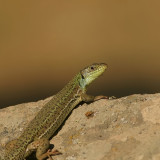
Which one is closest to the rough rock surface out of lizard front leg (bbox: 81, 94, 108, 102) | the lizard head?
lizard front leg (bbox: 81, 94, 108, 102)

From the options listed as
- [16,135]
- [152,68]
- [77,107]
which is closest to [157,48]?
[152,68]

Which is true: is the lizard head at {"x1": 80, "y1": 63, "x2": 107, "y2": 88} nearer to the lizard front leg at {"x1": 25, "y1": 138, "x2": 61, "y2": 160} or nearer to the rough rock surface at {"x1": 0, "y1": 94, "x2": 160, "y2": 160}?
the rough rock surface at {"x1": 0, "y1": 94, "x2": 160, "y2": 160}

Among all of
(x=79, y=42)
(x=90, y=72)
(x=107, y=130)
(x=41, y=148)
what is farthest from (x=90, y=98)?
(x=79, y=42)

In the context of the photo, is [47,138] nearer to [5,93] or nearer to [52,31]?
[5,93]

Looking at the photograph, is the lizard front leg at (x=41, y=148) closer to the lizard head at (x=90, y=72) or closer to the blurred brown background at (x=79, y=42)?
the lizard head at (x=90, y=72)

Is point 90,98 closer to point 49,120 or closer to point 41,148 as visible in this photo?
point 49,120

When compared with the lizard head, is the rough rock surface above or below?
below
